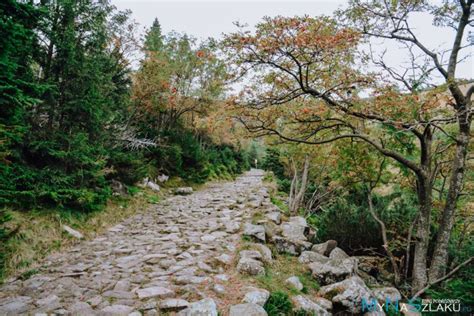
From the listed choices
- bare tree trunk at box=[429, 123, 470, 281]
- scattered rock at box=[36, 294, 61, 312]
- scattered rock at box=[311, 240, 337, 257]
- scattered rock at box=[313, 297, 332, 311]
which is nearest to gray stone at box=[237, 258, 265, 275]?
scattered rock at box=[313, 297, 332, 311]

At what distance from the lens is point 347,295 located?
3.24 metres

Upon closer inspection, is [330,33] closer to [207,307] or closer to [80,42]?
[207,307]

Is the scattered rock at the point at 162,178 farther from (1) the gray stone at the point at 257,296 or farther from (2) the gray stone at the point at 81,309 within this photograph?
(1) the gray stone at the point at 257,296

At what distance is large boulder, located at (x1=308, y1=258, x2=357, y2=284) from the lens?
3934mm

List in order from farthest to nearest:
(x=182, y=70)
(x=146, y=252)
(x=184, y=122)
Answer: (x=184, y=122) < (x=182, y=70) < (x=146, y=252)

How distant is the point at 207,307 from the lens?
100.0 inches

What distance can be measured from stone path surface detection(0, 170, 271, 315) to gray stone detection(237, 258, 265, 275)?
0.83 ft

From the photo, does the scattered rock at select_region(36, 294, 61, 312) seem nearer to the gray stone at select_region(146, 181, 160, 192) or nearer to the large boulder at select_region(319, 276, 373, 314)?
the large boulder at select_region(319, 276, 373, 314)

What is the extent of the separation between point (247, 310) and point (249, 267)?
0.96 meters

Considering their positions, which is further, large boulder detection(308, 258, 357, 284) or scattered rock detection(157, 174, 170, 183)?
scattered rock detection(157, 174, 170, 183)

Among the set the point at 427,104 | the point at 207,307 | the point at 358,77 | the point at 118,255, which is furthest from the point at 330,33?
the point at 118,255

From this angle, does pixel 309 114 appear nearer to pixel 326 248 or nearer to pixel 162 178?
pixel 326 248

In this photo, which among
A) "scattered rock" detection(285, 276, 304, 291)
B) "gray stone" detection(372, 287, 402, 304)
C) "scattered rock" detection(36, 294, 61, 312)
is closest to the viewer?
"scattered rock" detection(36, 294, 61, 312)

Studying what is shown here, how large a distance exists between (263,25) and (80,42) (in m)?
4.45
